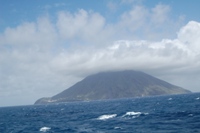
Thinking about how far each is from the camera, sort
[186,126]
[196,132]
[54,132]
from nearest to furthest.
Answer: [196,132], [186,126], [54,132]

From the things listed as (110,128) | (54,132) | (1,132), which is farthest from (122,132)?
(1,132)

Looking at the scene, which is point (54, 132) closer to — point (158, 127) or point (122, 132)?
point (122, 132)

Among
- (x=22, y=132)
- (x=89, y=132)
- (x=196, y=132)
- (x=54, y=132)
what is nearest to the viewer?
(x=196, y=132)

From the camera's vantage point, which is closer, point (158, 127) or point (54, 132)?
point (158, 127)

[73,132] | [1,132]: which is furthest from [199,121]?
[1,132]

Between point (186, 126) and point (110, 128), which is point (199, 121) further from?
point (110, 128)

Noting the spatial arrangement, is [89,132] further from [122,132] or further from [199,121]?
[199,121]

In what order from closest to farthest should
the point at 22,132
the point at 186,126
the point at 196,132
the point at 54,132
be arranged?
the point at 196,132, the point at 186,126, the point at 54,132, the point at 22,132

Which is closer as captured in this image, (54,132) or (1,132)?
(54,132)

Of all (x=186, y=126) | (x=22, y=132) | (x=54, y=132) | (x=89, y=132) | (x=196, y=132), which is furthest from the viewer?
(x=22, y=132)
